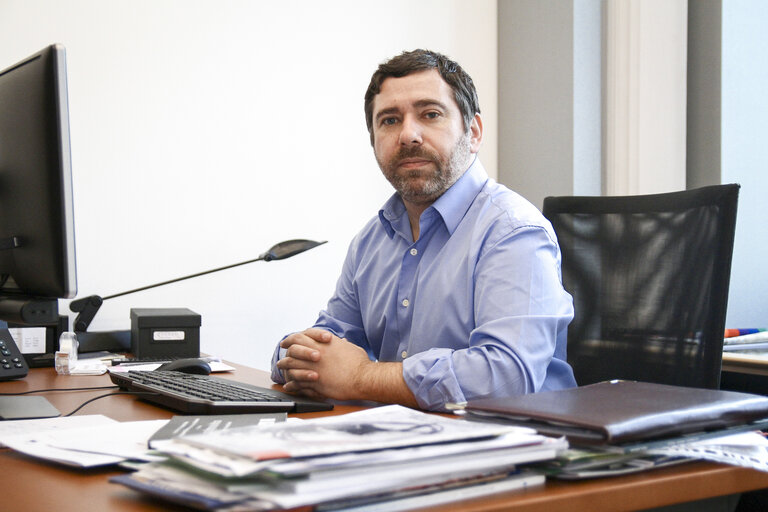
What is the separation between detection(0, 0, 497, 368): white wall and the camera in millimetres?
2359

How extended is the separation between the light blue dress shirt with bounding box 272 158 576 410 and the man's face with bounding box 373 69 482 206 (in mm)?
49

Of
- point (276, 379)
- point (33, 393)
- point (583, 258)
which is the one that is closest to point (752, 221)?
point (583, 258)

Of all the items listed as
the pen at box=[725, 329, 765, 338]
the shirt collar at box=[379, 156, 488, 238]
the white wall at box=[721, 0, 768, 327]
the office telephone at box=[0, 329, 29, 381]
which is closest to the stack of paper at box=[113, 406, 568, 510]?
the shirt collar at box=[379, 156, 488, 238]

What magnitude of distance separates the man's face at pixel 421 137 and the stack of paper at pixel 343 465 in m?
1.01

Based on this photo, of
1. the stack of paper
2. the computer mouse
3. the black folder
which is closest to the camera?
the stack of paper

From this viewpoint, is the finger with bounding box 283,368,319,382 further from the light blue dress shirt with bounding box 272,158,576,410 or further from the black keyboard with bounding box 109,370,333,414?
the light blue dress shirt with bounding box 272,158,576,410

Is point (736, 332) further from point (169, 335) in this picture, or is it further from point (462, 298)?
point (169, 335)

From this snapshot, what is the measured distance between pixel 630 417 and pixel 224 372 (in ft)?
3.87

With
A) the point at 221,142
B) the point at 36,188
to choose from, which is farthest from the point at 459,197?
the point at 221,142

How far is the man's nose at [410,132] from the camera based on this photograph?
5.48ft

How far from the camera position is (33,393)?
1379 mm

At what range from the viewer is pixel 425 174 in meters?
1.66

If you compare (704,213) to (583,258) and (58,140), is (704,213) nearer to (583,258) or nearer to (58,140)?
(583,258)

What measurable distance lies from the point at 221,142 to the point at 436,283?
130 cm
